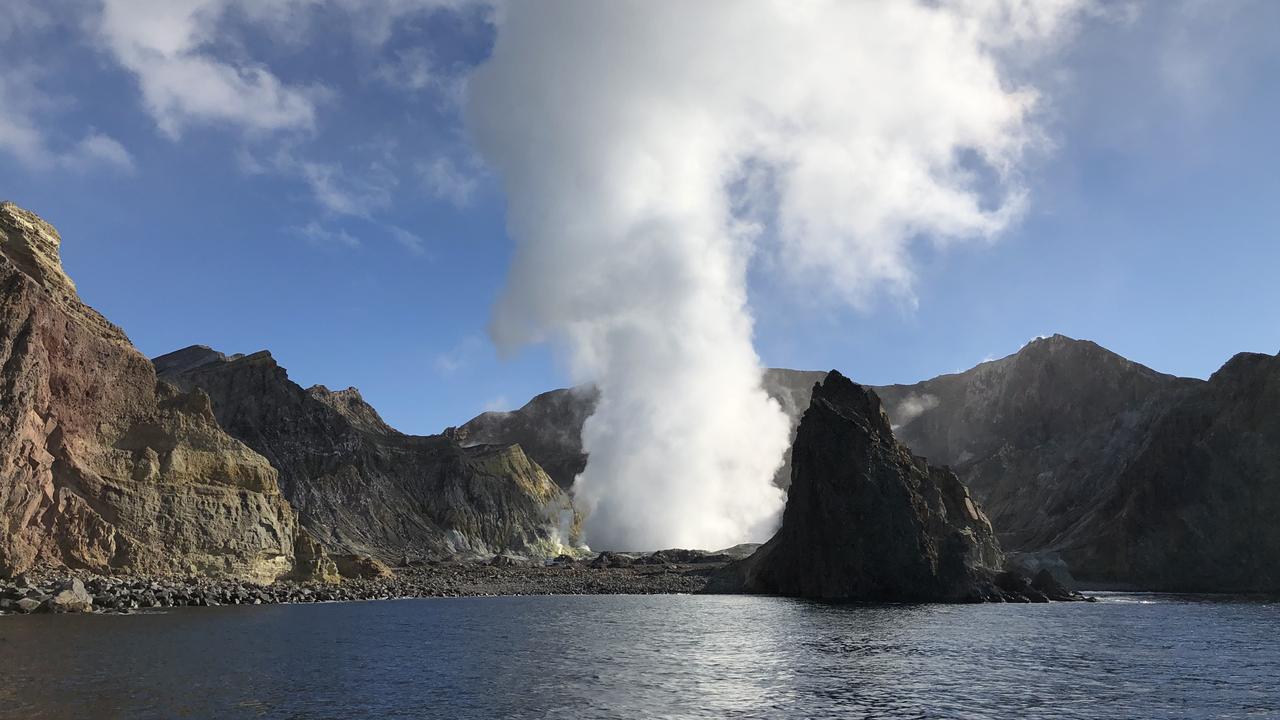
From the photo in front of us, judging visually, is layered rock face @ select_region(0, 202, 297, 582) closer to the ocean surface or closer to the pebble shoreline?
the pebble shoreline

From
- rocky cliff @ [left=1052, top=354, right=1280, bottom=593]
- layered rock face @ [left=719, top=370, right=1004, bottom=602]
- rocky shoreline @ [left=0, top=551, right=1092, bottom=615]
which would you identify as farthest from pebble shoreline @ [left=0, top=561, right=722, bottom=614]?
rocky cliff @ [left=1052, top=354, right=1280, bottom=593]

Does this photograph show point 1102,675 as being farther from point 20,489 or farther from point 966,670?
point 20,489

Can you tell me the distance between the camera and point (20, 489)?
7562 centimetres

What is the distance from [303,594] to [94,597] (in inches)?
1273

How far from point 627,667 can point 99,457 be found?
72.2m

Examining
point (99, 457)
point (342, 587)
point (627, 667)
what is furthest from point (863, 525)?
point (99, 457)

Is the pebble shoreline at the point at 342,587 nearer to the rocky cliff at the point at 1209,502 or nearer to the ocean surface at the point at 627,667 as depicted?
the ocean surface at the point at 627,667

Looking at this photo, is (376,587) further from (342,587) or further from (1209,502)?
(1209,502)

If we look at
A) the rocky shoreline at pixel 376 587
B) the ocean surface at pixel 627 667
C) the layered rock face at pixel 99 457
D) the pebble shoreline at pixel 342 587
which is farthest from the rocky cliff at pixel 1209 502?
the layered rock face at pixel 99 457

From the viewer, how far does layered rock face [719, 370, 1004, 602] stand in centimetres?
11175

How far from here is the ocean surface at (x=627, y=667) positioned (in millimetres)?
35219

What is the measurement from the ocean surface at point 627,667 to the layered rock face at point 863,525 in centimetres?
2988

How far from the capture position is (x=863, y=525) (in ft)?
376

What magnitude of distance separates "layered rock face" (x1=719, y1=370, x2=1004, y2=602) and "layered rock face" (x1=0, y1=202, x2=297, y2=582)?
76.9m
